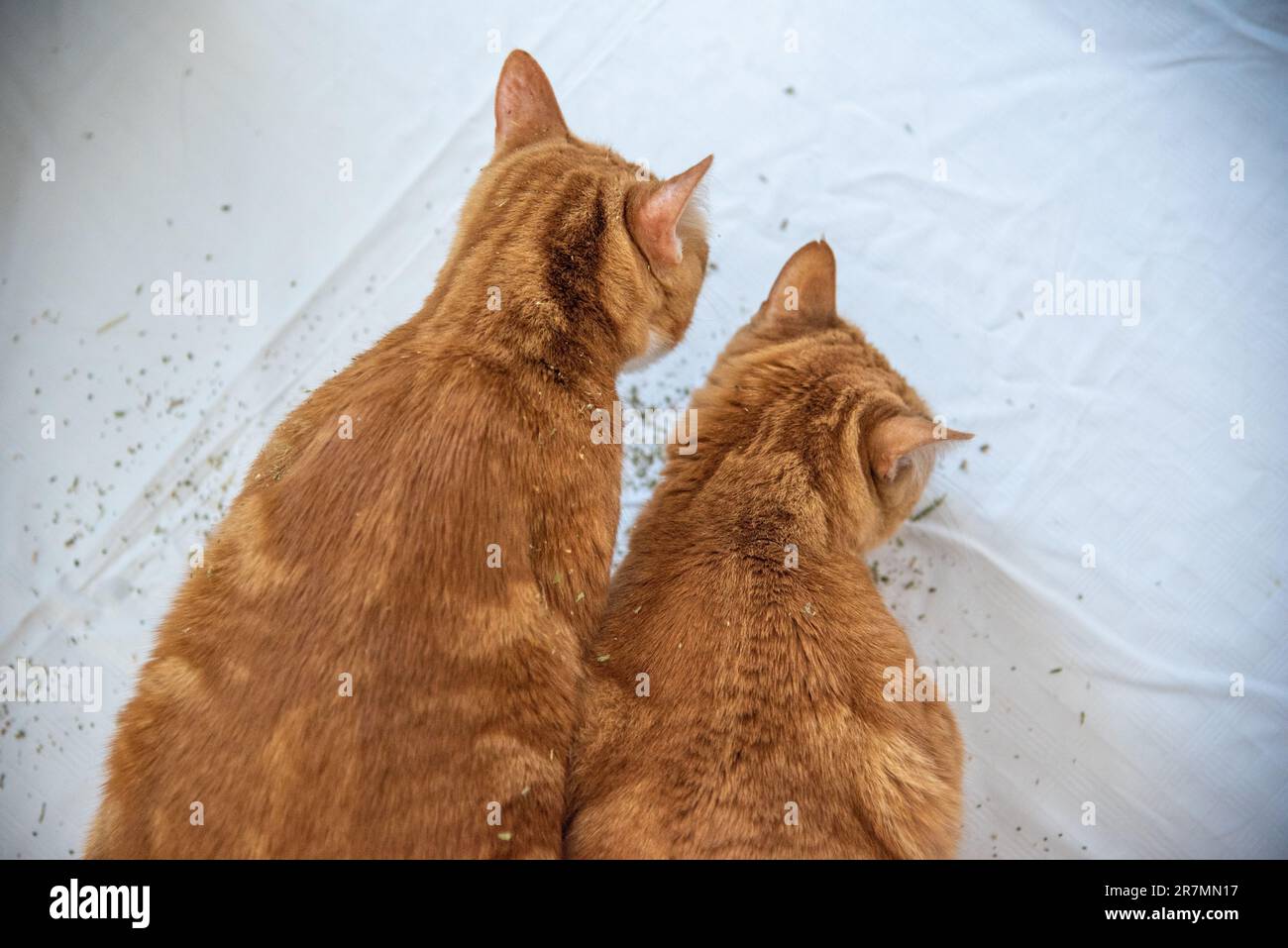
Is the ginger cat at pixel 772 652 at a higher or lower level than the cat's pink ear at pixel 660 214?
lower

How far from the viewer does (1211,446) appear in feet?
7.66

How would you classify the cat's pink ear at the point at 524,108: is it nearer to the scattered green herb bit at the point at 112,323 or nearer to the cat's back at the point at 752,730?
the cat's back at the point at 752,730

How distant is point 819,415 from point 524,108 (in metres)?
0.94

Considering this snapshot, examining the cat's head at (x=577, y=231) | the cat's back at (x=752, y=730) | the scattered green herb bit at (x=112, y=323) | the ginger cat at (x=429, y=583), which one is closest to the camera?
the ginger cat at (x=429, y=583)

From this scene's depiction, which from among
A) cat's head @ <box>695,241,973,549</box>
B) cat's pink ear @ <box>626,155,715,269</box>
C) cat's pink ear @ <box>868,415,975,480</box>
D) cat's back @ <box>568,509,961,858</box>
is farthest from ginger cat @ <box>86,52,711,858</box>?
cat's pink ear @ <box>868,415,975,480</box>

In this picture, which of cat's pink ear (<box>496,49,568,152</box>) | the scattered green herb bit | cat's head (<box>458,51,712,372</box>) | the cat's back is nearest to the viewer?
the cat's back

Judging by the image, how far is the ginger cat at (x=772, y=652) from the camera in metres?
1.63

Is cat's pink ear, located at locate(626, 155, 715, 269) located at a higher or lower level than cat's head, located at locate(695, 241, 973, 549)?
higher

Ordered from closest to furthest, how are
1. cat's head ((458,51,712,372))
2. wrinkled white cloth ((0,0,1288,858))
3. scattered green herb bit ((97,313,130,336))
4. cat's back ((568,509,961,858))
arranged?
cat's back ((568,509,961,858)), cat's head ((458,51,712,372)), wrinkled white cloth ((0,0,1288,858)), scattered green herb bit ((97,313,130,336))

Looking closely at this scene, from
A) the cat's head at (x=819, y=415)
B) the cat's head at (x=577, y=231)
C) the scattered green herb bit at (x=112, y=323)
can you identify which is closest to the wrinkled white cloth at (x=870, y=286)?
the scattered green herb bit at (x=112, y=323)

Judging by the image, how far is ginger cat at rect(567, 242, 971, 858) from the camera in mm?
1631

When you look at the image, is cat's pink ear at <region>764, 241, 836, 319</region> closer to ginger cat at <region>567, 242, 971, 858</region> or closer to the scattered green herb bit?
ginger cat at <region>567, 242, 971, 858</region>
